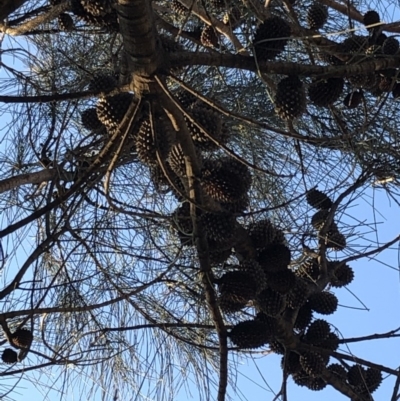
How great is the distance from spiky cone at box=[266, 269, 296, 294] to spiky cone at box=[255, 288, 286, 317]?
0.01 meters

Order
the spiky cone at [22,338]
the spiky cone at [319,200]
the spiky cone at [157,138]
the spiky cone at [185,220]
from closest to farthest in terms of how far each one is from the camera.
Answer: the spiky cone at [157,138], the spiky cone at [185,220], the spiky cone at [22,338], the spiky cone at [319,200]

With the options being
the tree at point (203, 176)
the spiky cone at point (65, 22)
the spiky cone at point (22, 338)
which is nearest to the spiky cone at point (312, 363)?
the tree at point (203, 176)

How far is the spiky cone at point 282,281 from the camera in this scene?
1.23 metres

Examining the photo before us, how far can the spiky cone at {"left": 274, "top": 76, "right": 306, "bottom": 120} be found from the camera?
1.00 metres

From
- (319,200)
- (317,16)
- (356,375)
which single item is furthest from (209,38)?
(356,375)

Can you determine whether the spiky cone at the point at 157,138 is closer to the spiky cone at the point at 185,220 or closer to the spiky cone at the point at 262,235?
the spiky cone at the point at 185,220

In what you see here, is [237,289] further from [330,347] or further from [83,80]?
[83,80]

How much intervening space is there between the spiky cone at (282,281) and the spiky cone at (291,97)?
0.34 meters

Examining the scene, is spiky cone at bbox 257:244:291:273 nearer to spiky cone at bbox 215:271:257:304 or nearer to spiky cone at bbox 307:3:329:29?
spiky cone at bbox 215:271:257:304

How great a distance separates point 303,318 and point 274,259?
0.22 meters

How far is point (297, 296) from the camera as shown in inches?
51.3

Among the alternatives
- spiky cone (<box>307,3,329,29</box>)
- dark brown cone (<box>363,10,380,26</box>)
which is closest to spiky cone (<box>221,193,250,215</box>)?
dark brown cone (<box>363,10,380,26</box>)

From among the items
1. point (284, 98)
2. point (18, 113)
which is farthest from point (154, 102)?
point (18, 113)

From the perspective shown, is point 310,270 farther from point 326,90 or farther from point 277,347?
point 326,90
